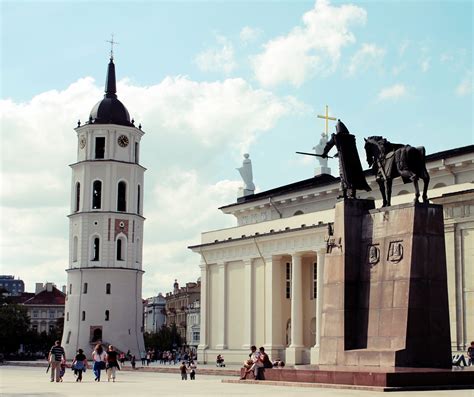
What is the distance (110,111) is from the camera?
104 metres

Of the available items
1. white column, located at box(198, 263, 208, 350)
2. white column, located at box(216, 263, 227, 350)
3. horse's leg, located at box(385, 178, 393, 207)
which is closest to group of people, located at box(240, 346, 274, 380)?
horse's leg, located at box(385, 178, 393, 207)

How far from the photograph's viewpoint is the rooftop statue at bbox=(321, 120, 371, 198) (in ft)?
101

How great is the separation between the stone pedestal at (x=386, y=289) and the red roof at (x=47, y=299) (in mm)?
155520

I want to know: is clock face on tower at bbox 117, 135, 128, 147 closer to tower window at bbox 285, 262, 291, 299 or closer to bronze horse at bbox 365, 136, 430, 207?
tower window at bbox 285, 262, 291, 299

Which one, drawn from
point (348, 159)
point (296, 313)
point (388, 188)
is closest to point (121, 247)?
point (296, 313)

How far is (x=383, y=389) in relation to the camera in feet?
79.9

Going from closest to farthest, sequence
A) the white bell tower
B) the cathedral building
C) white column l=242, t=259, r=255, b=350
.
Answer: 1. the cathedral building
2. white column l=242, t=259, r=255, b=350
3. the white bell tower

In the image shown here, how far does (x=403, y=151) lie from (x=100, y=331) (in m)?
73.7

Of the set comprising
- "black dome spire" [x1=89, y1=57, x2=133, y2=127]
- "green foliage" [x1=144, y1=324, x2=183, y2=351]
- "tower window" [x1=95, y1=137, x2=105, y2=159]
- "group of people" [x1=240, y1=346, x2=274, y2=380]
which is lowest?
"group of people" [x1=240, y1=346, x2=274, y2=380]

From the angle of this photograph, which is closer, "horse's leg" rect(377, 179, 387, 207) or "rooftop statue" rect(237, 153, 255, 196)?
"horse's leg" rect(377, 179, 387, 207)

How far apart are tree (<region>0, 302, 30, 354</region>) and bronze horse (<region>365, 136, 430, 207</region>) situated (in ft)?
286

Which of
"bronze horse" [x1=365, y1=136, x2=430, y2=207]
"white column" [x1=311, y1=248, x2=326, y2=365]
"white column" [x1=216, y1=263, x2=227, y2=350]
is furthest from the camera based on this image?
"white column" [x1=216, y1=263, x2=227, y2=350]

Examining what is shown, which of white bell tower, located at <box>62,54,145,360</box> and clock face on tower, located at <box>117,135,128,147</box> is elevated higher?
clock face on tower, located at <box>117,135,128,147</box>

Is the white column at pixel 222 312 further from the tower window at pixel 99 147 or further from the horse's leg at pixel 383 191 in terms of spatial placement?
the horse's leg at pixel 383 191
